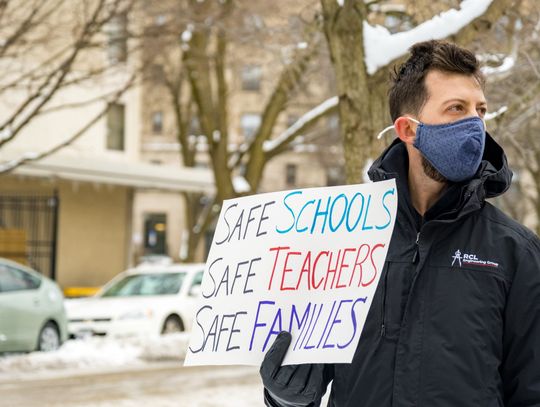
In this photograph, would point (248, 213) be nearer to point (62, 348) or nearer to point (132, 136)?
point (62, 348)

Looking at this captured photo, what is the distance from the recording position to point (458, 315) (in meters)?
2.87

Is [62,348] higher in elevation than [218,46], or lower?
lower

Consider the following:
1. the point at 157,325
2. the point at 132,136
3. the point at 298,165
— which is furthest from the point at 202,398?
the point at 298,165

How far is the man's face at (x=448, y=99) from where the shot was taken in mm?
3025

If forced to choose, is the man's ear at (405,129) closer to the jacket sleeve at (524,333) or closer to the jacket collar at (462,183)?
the jacket collar at (462,183)

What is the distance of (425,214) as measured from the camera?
299cm

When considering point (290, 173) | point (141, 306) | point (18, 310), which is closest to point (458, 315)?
point (18, 310)

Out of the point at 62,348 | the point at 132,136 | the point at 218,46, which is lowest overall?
the point at 62,348

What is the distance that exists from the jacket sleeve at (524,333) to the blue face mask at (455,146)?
0.28 meters

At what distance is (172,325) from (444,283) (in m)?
15.9

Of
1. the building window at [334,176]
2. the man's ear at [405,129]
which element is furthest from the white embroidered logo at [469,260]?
the building window at [334,176]

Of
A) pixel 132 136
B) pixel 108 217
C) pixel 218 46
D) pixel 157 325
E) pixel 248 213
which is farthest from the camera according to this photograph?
pixel 132 136

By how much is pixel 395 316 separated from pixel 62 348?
14.0 metres

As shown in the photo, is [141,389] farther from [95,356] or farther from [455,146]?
[455,146]
